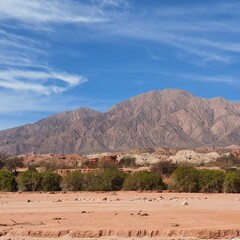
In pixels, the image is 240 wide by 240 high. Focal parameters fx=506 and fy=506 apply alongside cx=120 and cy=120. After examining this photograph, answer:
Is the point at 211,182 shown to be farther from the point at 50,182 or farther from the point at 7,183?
the point at 7,183

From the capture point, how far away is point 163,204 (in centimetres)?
2847

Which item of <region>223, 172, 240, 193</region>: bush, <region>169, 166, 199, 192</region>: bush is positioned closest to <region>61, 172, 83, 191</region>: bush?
<region>169, 166, 199, 192</region>: bush


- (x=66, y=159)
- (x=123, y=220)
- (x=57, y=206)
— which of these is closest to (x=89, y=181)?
(x=57, y=206)

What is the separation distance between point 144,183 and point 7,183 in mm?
12003

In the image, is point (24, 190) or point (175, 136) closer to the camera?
point (24, 190)

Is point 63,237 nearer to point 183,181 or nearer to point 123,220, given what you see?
point 123,220

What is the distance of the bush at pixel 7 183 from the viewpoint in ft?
143

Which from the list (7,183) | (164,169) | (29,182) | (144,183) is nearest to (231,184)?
(144,183)

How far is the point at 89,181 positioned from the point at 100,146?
457 feet

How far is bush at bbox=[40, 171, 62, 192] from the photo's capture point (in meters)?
44.2

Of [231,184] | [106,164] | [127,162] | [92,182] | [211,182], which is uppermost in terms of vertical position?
[127,162]

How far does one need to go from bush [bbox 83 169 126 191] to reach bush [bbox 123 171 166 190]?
1.40 meters

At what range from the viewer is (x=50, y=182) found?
146 feet

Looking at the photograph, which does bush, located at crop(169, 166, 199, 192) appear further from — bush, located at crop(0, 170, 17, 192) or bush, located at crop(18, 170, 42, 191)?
bush, located at crop(0, 170, 17, 192)
